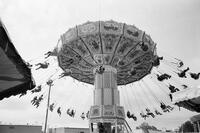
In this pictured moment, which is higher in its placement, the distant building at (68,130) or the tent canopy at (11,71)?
the tent canopy at (11,71)

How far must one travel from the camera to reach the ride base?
2367cm

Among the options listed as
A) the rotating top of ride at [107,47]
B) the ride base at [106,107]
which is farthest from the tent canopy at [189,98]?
the rotating top of ride at [107,47]

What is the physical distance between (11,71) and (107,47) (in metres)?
21.4

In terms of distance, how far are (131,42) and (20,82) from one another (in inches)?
829

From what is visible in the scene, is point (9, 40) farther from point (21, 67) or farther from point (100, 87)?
point (100, 87)

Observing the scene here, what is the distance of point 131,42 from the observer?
2611cm

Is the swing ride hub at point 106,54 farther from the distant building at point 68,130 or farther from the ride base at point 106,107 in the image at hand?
the distant building at point 68,130

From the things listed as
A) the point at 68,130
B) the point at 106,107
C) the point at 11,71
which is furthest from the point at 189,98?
the point at 68,130

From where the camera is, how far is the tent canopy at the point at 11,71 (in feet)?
13.7

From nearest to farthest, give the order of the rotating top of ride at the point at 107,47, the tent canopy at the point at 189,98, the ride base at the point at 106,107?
the tent canopy at the point at 189,98
the ride base at the point at 106,107
the rotating top of ride at the point at 107,47

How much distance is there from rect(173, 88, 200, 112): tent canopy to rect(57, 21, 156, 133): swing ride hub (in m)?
16.5

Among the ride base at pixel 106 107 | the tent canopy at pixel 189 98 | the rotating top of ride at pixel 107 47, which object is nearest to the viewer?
the tent canopy at pixel 189 98

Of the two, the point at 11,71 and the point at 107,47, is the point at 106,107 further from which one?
the point at 11,71

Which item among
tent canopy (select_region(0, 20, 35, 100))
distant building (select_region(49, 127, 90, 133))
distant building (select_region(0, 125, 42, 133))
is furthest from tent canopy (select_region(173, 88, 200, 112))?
distant building (select_region(49, 127, 90, 133))
